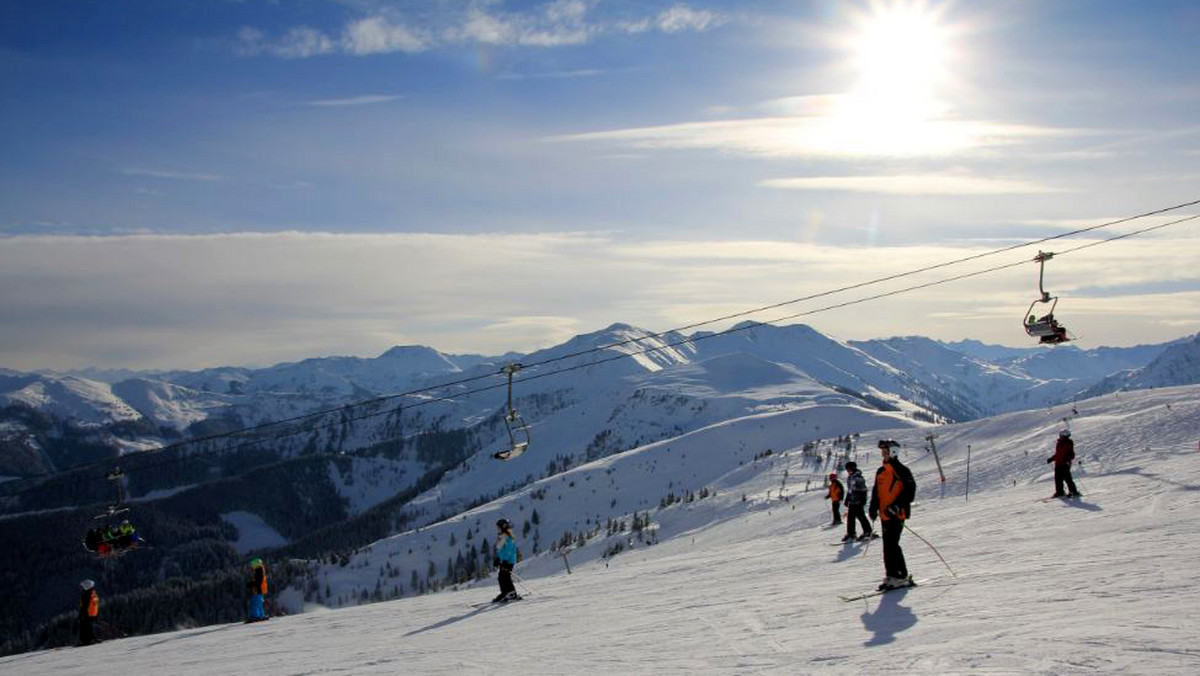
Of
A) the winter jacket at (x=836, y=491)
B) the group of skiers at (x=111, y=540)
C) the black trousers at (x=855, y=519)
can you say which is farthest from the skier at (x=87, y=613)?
the winter jacket at (x=836, y=491)

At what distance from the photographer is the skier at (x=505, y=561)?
21875 mm

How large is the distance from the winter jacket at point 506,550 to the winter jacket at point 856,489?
360 inches

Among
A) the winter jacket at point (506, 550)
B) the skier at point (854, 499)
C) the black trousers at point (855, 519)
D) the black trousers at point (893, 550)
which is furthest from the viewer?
the skier at point (854, 499)

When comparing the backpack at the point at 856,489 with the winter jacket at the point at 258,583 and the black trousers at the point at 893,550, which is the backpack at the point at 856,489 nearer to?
the black trousers at the point at 893,550

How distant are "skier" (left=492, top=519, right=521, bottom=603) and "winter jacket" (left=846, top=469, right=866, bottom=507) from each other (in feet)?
30.0

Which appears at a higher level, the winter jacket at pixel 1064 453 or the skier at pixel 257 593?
the winter jacket at pixel 1064 453

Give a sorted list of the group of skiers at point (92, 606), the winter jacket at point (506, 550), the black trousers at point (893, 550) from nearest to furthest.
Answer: the black trousers at point (893, 550) < the winter jacket at point (506, 550) < the group of skiers at point (92, 606)

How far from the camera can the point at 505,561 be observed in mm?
22078

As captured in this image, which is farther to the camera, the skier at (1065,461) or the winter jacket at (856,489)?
the skier at (1065,461)

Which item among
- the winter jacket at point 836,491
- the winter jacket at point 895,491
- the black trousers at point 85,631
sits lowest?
the black trousers at point 85,631

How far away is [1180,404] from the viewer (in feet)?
124

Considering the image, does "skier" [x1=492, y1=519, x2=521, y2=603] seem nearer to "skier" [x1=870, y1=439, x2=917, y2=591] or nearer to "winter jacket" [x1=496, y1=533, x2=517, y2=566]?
"winter jacket" [x1=496, y1=533, x2=517, y2=566]

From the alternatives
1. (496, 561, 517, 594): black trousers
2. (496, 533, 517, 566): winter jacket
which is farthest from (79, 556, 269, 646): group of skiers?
(496, 533, 517, 566): winter jacket

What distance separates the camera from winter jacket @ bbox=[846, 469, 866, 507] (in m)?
23.0
